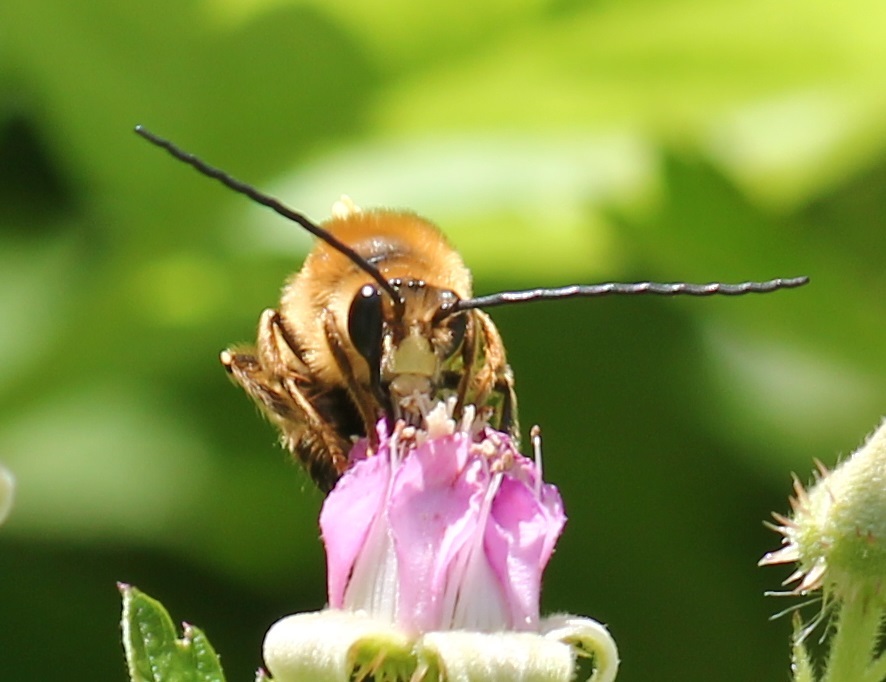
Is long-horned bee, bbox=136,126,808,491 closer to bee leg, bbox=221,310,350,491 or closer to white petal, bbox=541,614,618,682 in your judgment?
bee leg, bbox=221,310,350,491

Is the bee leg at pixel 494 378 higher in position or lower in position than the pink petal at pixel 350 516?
higher

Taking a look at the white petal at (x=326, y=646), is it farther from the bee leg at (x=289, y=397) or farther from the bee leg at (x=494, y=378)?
the bee leg at (x=494, y=378)

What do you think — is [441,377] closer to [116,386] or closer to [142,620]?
[142,620]

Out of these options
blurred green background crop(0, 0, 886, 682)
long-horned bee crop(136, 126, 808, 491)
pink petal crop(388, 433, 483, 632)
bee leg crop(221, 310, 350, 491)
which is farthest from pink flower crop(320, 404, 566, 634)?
blurred green background crop(0, 0, 886, 682)

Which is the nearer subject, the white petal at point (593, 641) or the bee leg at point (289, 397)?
the white petal at point (593, 641)

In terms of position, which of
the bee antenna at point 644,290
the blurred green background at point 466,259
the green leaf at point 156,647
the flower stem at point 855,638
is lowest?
the green leaf at point 156,647

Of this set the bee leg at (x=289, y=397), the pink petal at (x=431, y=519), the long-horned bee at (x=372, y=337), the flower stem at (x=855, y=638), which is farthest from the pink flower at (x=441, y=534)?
the flower stem at (x=855, y=638)
